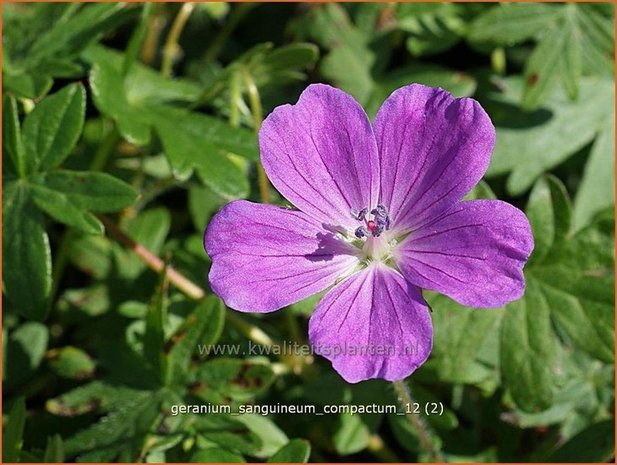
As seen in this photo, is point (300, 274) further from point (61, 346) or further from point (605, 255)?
point (61, 346)

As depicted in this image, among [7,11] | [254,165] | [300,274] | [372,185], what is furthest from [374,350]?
[7,11]

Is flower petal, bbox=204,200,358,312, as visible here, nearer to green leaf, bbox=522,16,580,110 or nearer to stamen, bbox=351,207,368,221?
stamen, bbox=351,207,368,221

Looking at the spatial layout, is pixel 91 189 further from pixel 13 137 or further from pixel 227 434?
pixel 227 434

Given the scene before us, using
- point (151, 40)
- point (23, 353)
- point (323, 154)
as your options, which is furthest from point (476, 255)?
point (151, 40)

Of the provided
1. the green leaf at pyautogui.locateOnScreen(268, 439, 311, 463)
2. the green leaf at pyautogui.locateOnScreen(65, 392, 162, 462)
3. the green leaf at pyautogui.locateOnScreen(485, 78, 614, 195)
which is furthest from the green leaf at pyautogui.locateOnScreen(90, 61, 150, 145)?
the green leaf at pyautogui.locateOnScreen(485, 78, 614, 195)

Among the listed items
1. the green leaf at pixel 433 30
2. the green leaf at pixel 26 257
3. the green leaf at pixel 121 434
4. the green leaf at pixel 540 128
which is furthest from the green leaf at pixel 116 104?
the green leaf at pixel 540 128

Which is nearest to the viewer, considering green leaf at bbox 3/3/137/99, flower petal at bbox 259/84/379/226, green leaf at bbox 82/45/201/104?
flower petal at bbox 259/84/379/226

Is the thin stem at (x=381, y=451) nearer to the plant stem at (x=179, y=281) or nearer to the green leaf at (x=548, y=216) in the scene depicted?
the plant stem at (x=179, y=281)
